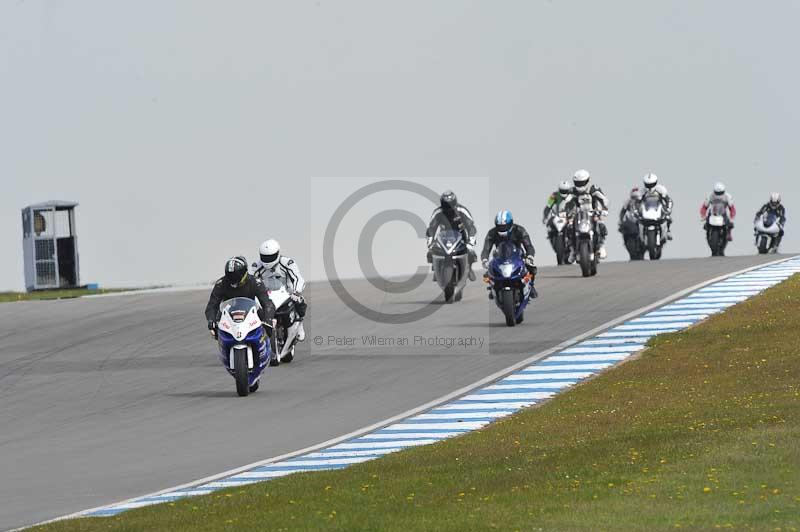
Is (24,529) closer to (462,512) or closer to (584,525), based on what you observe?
(462,512)

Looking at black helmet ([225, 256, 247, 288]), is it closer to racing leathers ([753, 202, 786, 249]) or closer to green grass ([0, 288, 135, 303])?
green grass ([0, 288, 135, 303])

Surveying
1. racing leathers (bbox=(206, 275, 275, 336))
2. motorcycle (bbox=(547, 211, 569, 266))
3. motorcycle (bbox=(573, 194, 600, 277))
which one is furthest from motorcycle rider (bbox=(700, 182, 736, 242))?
racing leathers (bbox=(206, 275, 275, 336))

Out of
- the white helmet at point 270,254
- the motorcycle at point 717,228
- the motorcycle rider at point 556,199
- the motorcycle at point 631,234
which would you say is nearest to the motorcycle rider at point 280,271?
the white helmet at point 270,254

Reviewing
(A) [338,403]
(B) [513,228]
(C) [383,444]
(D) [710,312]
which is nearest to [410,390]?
(A) [338,403]

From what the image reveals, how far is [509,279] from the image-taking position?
2633 cm

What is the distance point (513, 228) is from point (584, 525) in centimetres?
1669

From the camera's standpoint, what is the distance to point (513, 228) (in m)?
A: 26.9

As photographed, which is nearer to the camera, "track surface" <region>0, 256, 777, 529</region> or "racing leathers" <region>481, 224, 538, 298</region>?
"track surface" <region>0, 256, 777, 529</region>

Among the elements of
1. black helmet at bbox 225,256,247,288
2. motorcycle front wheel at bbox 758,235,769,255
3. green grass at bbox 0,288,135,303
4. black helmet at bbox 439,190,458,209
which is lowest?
green grass at bbox 0,288,135,303

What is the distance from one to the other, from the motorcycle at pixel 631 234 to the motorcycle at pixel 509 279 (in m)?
15.4

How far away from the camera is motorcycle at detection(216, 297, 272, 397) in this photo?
20906mm

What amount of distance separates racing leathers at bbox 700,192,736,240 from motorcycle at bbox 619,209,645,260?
5.89 feet

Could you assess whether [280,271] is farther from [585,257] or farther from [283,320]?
[585,257]

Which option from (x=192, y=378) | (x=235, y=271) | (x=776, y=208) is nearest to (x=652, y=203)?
(x=776, y=208)
